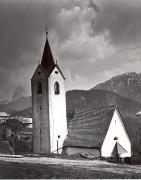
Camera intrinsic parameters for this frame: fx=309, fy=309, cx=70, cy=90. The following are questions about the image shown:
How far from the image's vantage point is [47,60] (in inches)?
1517

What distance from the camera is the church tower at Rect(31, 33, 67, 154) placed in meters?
37.6

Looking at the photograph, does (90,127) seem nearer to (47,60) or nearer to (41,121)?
(41,121)

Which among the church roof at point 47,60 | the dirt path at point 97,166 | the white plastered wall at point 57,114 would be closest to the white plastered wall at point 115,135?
the white plastered wall at point 57,114

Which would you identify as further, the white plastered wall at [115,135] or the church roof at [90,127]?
the church roof at [90,127]

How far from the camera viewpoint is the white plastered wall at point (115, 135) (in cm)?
3650

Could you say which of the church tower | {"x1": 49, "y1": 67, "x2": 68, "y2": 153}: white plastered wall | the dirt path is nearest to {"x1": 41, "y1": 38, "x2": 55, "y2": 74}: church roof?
the church tower

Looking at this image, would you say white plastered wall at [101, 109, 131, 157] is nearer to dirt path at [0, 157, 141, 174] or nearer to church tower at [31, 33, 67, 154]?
church tower at [31, 33, 67, 154]

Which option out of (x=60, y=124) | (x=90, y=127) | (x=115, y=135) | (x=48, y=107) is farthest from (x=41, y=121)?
(x=115, y=135)

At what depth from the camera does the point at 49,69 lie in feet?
124

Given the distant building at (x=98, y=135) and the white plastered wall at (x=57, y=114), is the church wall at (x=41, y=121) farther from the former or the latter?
the distant building at (x=98, y=135)

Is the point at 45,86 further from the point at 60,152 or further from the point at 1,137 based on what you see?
the point at 1,137

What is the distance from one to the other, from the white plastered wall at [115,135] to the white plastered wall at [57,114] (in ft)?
17.9

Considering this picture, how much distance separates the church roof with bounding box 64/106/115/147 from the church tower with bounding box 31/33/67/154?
1.33 m

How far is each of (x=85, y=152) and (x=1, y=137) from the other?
29025 millimetres
